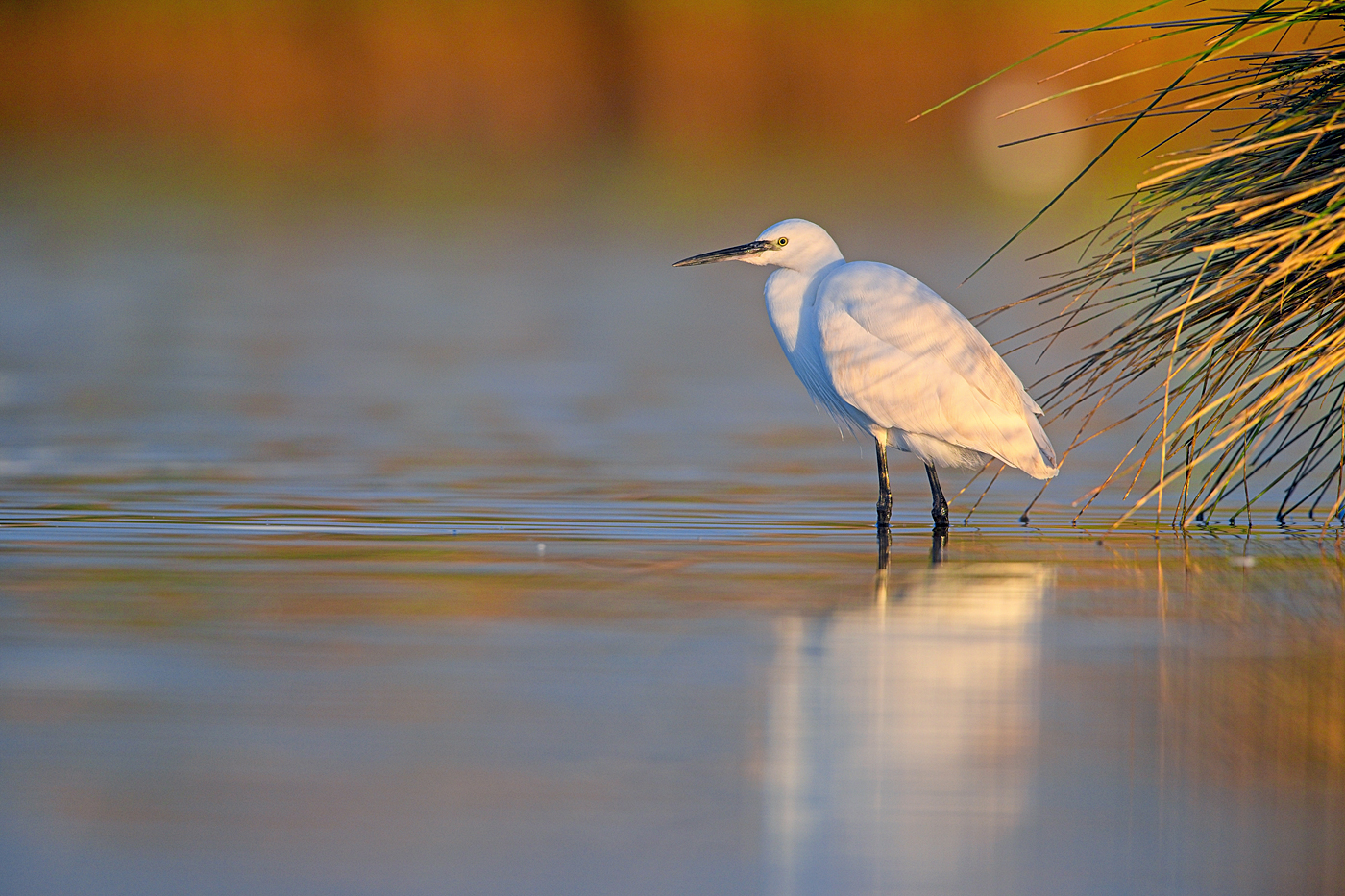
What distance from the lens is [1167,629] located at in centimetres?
433

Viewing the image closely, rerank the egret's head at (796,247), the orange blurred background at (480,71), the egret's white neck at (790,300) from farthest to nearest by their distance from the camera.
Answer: the orange blurred background at (480,71)
the egret's head at (796,247)
the egret's white neck at (790,300)

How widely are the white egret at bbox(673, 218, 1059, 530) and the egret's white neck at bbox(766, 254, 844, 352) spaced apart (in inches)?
4.3

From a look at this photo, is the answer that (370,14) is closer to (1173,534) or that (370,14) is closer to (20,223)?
(20,223)

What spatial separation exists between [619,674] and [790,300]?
126 inches

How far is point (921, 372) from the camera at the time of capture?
6.34 metres

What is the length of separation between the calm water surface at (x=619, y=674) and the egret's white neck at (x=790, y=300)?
0.59 metres

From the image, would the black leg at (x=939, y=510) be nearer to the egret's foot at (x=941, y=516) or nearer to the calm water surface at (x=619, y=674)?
the egret's foot at (x=941, y=516)

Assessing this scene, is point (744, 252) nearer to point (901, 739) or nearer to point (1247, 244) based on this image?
point (1247, 244)

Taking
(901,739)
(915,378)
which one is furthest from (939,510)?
(901,739)

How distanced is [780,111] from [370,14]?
25.2 feet

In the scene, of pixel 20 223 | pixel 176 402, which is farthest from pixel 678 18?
pixel 176 402

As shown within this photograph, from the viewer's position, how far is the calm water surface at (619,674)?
9.32ft

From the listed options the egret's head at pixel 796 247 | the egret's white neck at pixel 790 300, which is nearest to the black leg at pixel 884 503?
the egret's white neck at pixel 790 300

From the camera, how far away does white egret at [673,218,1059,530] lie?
6.24m
